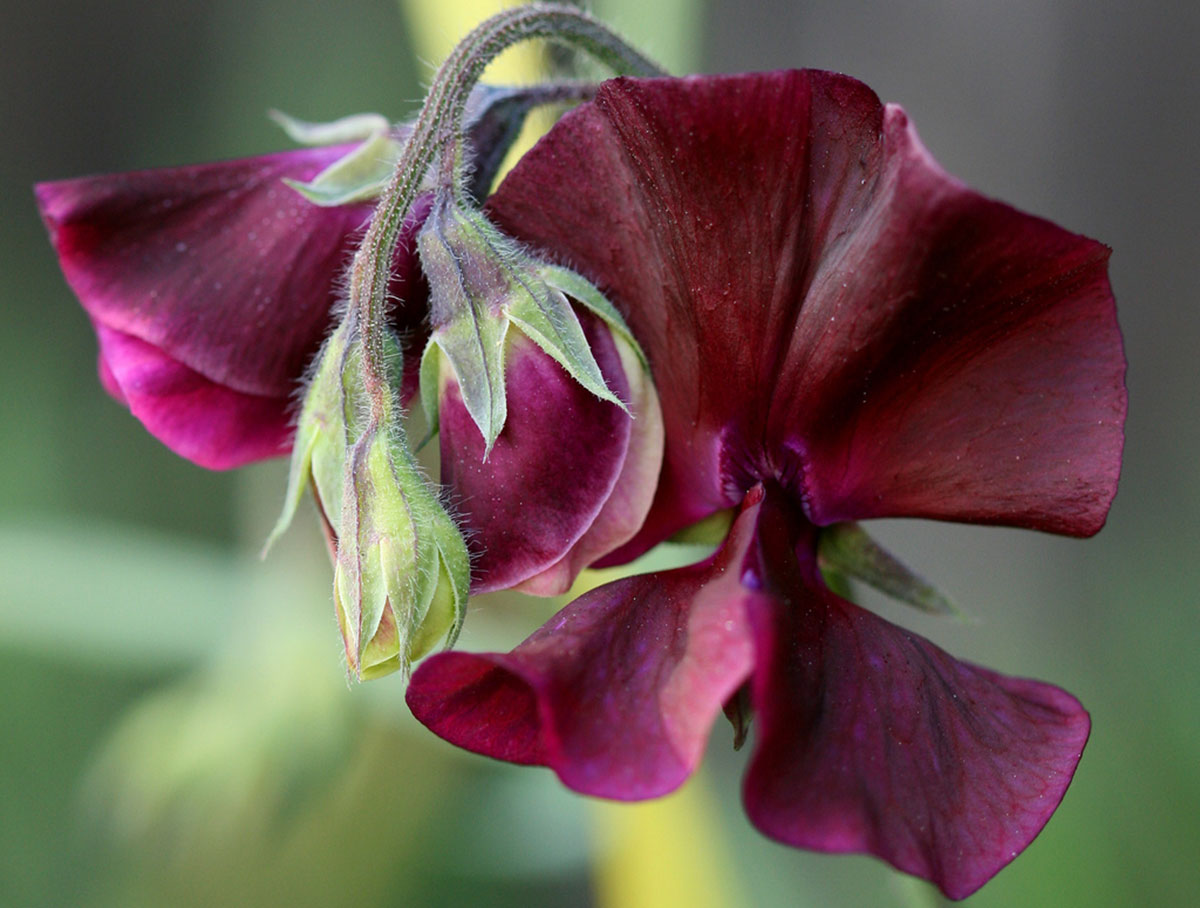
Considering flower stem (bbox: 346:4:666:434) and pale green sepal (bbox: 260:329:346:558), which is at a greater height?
flower stem (bbox: 346:4:666:434)

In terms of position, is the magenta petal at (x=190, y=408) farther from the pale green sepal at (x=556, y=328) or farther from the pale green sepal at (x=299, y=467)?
the pale green sepal at (x=556, y=328)

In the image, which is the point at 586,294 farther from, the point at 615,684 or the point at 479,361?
the point at 615,684

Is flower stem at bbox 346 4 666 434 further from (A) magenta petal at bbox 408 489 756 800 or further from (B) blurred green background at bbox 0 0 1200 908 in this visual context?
(B) blurred green background at bbox 0 0 1200 908

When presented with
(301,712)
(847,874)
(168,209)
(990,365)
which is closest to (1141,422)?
(847,874)

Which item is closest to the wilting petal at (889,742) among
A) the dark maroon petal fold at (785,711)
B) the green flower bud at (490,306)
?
the dark maroon petal fold at (785,711)

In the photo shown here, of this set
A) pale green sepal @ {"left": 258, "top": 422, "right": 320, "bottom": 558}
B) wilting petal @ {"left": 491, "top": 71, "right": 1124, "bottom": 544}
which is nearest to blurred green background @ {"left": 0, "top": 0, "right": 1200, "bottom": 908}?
wilting petal @ {"left": 491, "top": 71, "right": 1124, "bottom": 544}

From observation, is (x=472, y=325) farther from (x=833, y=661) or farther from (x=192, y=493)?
(x=192, y=493)
